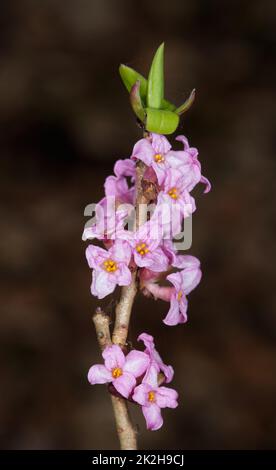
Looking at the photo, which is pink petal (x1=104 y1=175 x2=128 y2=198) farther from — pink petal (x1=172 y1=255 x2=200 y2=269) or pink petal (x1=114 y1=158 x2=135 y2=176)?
pink petal (x1=172 y1=255 x2=200 y2=269)

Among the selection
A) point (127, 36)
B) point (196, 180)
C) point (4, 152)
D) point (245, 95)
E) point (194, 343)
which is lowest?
point (196, 180)

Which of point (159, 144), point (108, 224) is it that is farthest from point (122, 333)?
point (159, 144)

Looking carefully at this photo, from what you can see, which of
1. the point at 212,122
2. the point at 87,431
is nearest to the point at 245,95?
the point at 212,122

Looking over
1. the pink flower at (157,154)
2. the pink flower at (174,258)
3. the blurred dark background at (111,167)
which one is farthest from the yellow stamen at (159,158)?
the blurred dark background at (111,167)

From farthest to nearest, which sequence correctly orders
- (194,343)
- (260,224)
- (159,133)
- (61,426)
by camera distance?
(260,224), (194,343), (61,426), (159,133)

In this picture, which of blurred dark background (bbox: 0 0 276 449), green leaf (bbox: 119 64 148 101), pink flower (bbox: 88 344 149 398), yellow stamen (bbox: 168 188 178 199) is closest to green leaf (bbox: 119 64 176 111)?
green leaf (bbox: 119 64 148 101)

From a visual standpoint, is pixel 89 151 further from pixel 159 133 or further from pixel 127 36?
pixel 159 133

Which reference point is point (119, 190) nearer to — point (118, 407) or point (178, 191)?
point (178, 191)
